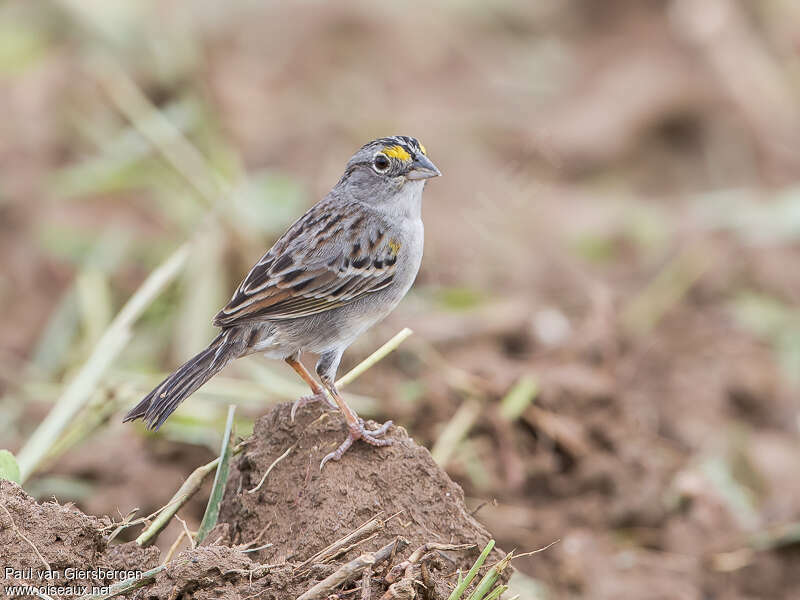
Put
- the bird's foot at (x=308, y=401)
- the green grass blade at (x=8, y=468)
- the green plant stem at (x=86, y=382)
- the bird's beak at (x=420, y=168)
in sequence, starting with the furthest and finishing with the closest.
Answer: the bird's beak at (x=420, y=168) → the green plant stem at (x=86, y=382) → the bird's foot at (x=308, y=401) → the green grass blade at (x=8, y=468)

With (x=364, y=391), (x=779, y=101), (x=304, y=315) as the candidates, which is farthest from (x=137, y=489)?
(x=779, y=101)

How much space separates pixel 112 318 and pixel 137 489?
A: 2034mm

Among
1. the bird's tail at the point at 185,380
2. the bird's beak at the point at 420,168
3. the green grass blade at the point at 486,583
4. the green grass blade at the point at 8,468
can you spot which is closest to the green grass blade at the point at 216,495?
the bird's tail at the point at 185,380

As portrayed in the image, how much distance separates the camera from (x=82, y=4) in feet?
38.2

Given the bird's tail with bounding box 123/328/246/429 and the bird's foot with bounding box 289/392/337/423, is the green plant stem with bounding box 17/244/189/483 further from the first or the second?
the bird's foot with bounding box 289/392/337/423

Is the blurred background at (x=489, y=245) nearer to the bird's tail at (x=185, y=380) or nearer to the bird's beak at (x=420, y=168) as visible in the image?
the bird's tail at (x=185, y=380)

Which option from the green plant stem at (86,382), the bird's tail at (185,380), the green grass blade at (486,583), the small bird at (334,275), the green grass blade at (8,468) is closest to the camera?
the green grass blade at (486,583)

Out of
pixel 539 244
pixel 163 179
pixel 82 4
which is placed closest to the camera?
pixel 163 179

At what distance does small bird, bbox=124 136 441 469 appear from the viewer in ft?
15.7

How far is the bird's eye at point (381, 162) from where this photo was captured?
5.24 meters

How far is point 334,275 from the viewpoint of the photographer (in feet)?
16.3

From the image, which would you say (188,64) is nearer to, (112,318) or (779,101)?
(112,318)

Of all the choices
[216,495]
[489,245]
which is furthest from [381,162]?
[489,245]

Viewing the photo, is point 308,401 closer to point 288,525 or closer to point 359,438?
point 359,438
